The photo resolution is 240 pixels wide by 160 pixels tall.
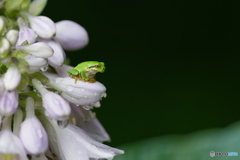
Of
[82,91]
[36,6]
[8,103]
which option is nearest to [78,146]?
Result: [82,91]

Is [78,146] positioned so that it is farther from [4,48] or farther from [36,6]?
[36,6]

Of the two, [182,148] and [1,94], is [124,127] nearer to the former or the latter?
[182,148]

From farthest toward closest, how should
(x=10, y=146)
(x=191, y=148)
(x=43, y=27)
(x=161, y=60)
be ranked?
(x=161, y=60) → (x=191, y=148) → (x=43, y=27) → (x=10, y=146)

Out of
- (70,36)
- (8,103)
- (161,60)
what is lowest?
(161,60)

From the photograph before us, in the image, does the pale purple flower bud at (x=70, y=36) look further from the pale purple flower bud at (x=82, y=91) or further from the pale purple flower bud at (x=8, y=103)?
the pale purple flower bud at (x=8, y=103)

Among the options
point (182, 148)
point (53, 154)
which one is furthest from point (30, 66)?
point (182, 148)

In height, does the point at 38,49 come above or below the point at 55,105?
above
